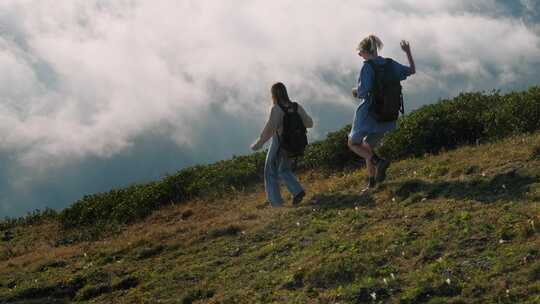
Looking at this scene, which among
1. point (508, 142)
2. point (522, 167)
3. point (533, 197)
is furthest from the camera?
point (508, 142)

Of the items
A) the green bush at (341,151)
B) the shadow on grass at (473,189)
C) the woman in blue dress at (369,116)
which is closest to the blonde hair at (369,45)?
the woman in blue dress at (369,116)

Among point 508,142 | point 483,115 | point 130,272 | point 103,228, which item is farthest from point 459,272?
point 103,228

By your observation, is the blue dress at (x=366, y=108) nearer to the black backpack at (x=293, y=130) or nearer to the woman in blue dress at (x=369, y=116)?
the woman in blue dress at (x=369, y=116)

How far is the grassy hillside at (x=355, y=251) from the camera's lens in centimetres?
734

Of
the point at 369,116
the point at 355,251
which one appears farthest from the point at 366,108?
the point at 355,251

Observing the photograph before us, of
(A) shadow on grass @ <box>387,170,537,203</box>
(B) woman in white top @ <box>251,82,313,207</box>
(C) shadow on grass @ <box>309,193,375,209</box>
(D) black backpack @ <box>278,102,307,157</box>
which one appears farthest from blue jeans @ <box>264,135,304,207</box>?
(A) shadow on grass @ <box>387,170,537,203</box>

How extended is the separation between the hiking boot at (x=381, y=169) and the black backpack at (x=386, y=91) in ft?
2.35

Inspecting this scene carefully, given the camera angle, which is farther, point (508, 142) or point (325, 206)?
point (508, 142)

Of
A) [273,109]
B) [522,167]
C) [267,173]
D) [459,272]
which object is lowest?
[459,272]

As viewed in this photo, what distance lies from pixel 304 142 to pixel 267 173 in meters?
0.89

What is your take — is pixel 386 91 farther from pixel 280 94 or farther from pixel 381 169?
pixel 280 94

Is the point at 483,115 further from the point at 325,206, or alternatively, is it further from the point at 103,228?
the point at 103,228

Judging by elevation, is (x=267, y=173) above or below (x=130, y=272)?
above

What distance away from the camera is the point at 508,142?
12695mm
